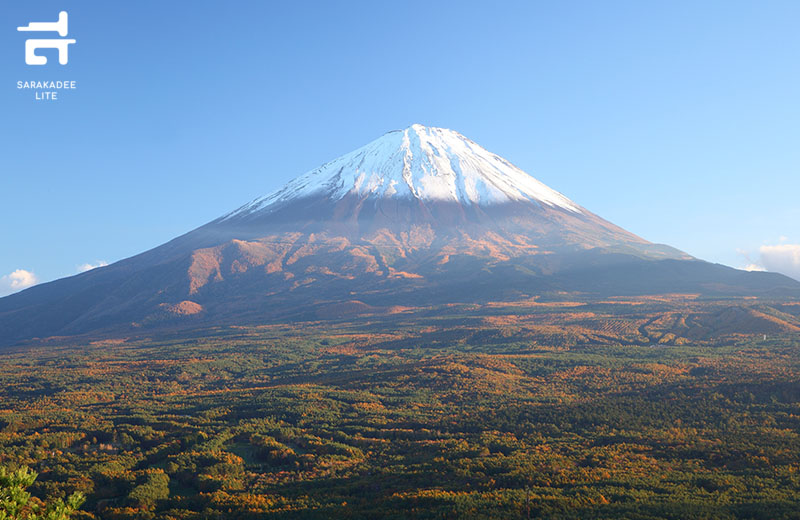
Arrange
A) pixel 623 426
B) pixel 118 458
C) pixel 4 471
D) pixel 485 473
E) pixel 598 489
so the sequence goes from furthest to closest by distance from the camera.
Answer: pixel 623 426 → pixel 118 458 → pixel 485 473 → pixel 598 489 → pixel 4 471

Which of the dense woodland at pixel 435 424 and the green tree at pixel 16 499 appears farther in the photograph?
the dense woodland at pixel 435 424

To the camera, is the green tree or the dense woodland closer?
the green tree

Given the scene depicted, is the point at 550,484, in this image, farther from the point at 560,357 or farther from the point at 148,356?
the point at 148,356

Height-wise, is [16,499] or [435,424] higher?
[16,499]

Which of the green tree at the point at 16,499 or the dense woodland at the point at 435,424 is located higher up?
the green tree at the point at 16,499

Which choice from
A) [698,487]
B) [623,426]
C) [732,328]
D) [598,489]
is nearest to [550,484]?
Answer: [598,489]

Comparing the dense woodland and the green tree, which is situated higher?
the green tree

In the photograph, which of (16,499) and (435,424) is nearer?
(16,499)

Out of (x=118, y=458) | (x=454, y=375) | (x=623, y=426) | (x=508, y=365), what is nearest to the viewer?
(x=118, y=458)
